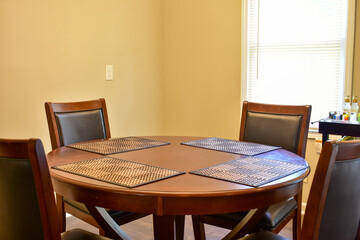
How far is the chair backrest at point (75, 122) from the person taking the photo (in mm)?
2365

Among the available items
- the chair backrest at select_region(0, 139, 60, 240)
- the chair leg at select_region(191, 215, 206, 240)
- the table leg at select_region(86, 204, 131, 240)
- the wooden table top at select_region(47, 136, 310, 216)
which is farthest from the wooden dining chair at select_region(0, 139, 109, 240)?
the chair leg at select_region(191, 215, 206, 240)

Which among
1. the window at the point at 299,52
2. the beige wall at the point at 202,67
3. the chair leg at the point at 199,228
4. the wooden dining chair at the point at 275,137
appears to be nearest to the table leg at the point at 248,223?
the wooden dining chair at the point at 275,137

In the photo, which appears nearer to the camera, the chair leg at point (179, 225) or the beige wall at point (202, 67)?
the chair leg at point (179, 225)

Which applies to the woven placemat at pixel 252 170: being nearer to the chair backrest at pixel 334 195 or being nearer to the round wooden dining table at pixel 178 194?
the round wooden dining table at pixel 178 194

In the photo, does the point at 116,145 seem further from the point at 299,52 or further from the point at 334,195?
the point at 299,52

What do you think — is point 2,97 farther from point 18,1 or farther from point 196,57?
point 196,57

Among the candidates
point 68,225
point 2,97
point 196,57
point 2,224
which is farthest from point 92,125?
point 196,57

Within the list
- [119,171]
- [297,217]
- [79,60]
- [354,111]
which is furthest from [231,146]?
[79,60]

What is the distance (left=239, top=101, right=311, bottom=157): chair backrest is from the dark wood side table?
Answer: 497mm

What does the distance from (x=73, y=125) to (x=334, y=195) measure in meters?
1.71

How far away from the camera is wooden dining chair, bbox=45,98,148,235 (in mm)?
2245

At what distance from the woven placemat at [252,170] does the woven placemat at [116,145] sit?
57cm

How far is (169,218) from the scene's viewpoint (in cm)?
168

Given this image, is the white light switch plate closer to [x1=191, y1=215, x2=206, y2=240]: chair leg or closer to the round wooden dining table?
[x1=191, y1=215, x2=206, y2=240]: chair leg
